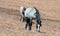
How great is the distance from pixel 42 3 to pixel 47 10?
288cm

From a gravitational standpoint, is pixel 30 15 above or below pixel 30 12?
below

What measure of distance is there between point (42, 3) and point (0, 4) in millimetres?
4473

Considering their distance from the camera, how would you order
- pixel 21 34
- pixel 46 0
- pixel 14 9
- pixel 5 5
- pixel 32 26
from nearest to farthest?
pixel 21 34 → pixel 32 26 → pixel 14 9 → pixel 5 5 → pixel 46 0

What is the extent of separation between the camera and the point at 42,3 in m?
30.0

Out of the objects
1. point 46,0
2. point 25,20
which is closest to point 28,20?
point 25,20

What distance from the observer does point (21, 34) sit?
418 inches

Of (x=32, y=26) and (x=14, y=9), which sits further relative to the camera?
(x=14, y=9)

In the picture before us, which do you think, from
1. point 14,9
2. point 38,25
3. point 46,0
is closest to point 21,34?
point 38,25

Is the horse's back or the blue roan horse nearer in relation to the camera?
the blue roan horse

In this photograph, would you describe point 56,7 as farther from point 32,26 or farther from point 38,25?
point 38,25

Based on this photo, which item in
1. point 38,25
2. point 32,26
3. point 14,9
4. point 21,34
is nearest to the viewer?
point 21,34

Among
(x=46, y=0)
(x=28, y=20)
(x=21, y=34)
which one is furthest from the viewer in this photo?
(x=46, y=0)

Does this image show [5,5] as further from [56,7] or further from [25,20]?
[25,20]

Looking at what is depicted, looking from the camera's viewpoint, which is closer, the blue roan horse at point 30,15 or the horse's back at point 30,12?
the blue roan horse at point 30,15
